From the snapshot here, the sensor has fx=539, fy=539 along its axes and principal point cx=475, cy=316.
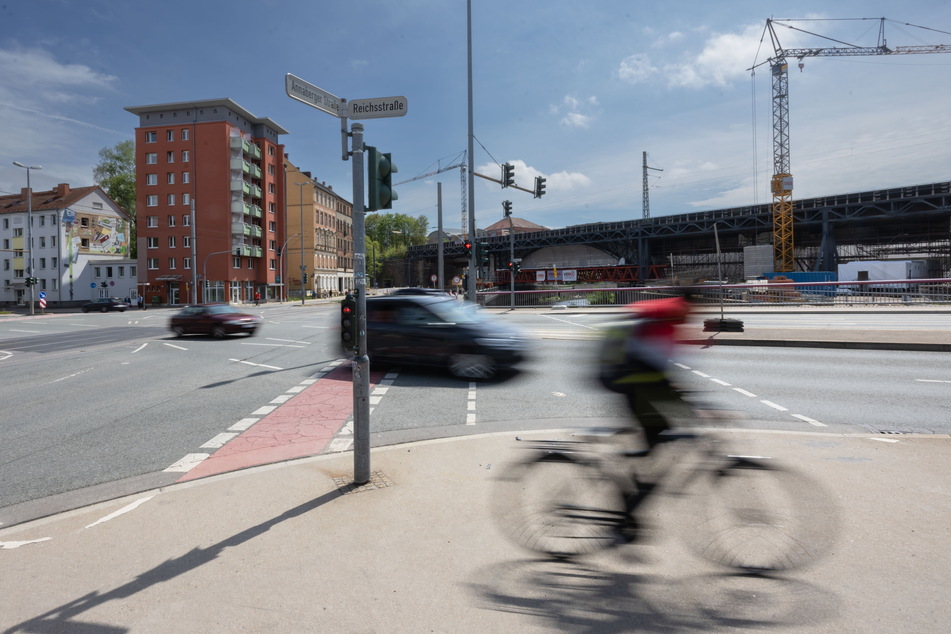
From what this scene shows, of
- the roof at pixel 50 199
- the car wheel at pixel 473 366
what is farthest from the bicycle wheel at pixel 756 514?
the roof at pixel 50 199

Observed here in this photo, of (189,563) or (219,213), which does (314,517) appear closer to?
(189,563)

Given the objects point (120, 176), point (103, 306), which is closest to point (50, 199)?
point (120, 176)

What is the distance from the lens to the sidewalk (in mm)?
2701

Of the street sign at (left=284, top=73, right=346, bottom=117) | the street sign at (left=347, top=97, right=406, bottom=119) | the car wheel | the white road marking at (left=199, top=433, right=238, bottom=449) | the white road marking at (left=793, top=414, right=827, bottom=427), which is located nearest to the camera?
the street sign at (left=284, top=73, right=346, bottom=117)

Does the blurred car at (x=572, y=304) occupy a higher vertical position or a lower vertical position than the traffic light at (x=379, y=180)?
lower

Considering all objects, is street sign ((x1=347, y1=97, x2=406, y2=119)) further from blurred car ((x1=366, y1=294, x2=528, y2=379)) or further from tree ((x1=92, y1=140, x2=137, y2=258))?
tree ((x1=92, y1=140, x2=137, y2=258))

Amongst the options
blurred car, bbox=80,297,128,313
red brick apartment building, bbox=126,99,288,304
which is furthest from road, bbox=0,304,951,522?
red brick apartment building, bbox=126,99,288,304

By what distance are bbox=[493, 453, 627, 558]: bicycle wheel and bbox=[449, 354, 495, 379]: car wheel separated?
5.71 m

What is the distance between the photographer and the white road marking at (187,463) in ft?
17.0

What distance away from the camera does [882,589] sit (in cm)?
284

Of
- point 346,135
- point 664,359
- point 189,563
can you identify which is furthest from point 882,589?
point 346,135

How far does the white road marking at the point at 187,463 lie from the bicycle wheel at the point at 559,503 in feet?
10.5

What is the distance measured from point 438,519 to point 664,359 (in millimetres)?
1937

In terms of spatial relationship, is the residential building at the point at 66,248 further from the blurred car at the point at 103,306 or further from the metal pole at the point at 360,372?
the metal pole at the point at 360,372
